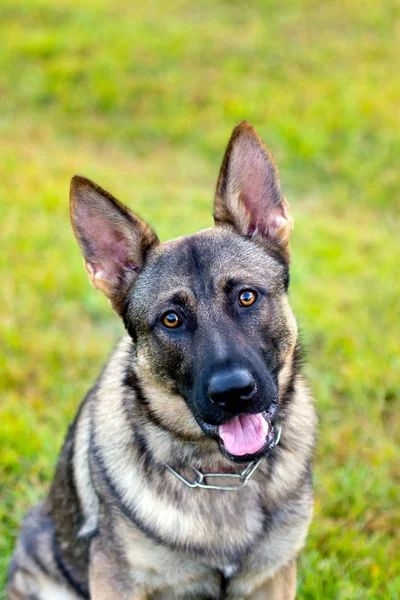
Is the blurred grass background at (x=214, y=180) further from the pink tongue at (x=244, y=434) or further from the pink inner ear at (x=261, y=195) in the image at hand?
the pink inner ear at (x=261, y=195)

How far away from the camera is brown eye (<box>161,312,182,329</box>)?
2.85 meters

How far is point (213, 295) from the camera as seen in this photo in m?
2.82

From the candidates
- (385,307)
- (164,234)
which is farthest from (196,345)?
(164,234)

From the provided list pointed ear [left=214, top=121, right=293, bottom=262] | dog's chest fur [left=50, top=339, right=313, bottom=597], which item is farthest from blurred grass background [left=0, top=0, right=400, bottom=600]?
pointed ear [left=214, top=121, right=293, bottom=262]

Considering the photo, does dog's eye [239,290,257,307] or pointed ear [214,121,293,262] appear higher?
pointed ear [214,121,293,262]

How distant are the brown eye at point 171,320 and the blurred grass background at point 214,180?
66.2 inches

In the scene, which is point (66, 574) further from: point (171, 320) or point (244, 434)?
point (171, 320)

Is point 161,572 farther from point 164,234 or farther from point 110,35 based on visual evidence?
point 110,35

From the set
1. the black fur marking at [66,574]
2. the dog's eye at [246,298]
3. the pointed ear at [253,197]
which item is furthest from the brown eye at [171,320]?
the black fur marking at [66,574]

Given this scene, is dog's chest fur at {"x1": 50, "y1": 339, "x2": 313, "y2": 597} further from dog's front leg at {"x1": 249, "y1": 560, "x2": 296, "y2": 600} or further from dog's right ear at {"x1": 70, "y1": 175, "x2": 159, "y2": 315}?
dog's right ear at {"x1": 70, "y1": 175, "x2": 159, "y2": 315}

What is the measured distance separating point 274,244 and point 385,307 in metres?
3.48

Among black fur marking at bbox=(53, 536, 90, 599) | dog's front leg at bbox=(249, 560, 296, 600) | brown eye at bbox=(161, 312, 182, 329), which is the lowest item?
black fur marking at bbox=(53, 536, 90, 599)

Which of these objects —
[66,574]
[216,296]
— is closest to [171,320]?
[216,296]

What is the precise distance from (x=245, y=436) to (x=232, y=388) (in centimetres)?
30
